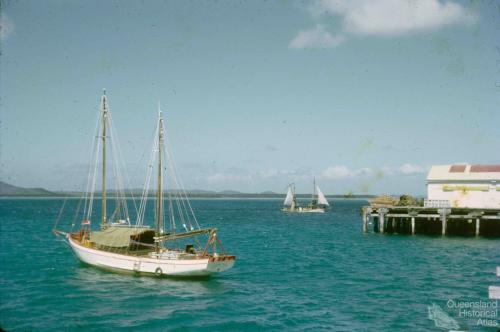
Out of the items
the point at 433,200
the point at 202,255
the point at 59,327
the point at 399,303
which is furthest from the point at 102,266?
the point at 433,200

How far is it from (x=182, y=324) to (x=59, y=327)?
5647 millimetres

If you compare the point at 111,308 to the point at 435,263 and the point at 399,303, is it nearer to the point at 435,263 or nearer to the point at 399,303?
the point at 399,303

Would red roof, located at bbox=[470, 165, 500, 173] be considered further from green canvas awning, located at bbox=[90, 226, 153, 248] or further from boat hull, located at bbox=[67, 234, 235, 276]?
green canvas awning, located at bbox=[90, 226, 153, 248]

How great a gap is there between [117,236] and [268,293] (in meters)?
13.1

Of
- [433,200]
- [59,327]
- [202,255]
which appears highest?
[433,200]

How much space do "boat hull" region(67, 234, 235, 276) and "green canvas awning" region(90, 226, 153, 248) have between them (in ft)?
2.50

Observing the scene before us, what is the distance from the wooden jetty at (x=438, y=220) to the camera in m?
53.7

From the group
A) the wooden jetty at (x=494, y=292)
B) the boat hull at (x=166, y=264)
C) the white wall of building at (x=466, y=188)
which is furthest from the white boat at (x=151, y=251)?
the white wall of building at (x=466, y=188)

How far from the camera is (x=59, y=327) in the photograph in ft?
72.9

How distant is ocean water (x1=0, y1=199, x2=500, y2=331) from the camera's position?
22.8 m

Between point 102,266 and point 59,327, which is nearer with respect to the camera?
point 59,327

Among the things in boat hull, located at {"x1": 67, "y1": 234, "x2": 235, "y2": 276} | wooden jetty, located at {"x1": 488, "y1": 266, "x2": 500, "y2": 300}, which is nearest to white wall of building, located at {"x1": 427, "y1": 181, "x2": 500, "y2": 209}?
wooden jetty, located at {"x1": 488, "y1": 266, "x2": 500, "y2": 300}

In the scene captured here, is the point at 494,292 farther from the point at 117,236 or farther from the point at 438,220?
the point at 438,220

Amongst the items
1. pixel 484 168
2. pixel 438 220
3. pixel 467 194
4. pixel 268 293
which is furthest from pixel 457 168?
pixel 268 293
